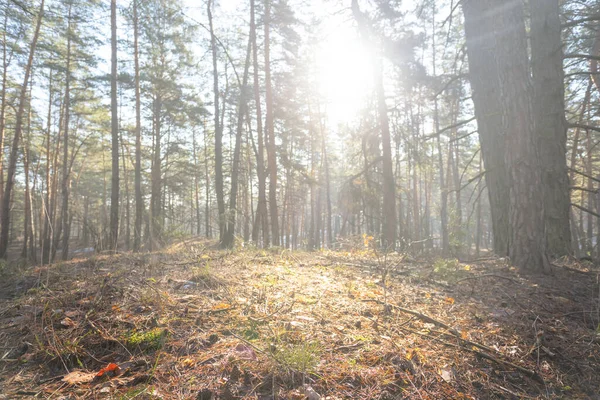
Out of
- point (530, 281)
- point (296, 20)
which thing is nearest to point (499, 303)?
point (530, 281)

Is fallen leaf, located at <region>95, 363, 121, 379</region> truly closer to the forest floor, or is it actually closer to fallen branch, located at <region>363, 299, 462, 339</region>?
the forest floor

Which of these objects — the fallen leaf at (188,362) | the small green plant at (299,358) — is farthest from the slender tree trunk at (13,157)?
the small green plant at (299,358)

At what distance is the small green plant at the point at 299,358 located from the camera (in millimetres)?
1815

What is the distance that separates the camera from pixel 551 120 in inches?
234

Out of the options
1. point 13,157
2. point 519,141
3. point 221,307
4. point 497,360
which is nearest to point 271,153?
point 519,141

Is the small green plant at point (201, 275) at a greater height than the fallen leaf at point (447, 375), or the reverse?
the small green plant at point (201, 275)

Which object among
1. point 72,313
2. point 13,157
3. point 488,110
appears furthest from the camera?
point 13,157

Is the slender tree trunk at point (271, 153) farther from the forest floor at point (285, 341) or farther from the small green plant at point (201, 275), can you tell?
the forest floor at point (285, 341)

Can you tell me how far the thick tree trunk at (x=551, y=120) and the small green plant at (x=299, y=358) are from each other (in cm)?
596

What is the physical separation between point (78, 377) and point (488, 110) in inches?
299

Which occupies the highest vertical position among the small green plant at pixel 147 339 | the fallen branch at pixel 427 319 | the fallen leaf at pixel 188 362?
the small green plant at pixel 147 339

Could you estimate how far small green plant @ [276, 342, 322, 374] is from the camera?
5.95 ft

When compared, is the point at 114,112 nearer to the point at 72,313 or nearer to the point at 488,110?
the point at 72,313

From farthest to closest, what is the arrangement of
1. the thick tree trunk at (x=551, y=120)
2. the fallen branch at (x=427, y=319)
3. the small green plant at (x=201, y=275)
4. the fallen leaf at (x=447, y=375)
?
the thick tree trunk at (x=551, y=120) → the small green plant at (x=201, y=275) → the fallen branch at (x=427, y=319) → the fallen leaf at (x=447, y=375)
